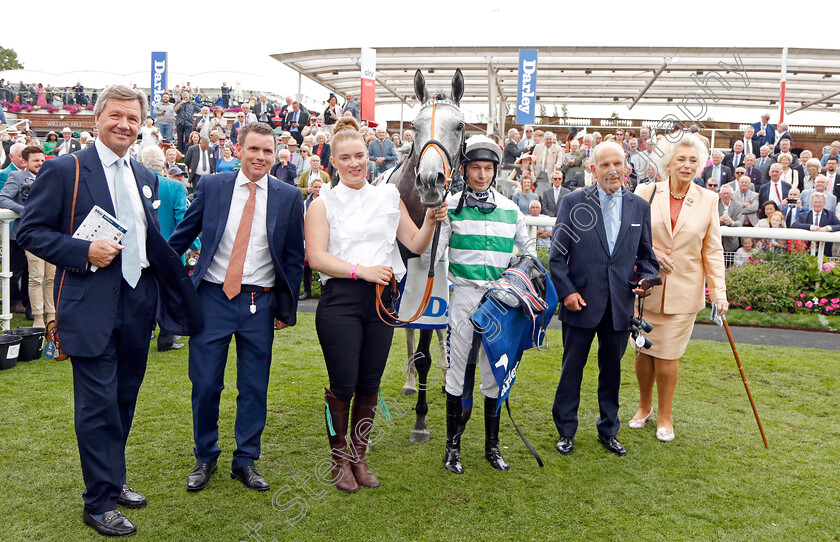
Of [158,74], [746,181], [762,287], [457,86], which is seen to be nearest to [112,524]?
[457,86]

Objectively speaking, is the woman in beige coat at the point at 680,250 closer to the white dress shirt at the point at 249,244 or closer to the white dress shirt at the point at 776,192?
the white dress shirt at the point at 249,244

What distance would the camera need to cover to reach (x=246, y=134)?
3.22 meters

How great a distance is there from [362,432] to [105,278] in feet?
4.94

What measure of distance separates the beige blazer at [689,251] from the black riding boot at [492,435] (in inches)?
50.3

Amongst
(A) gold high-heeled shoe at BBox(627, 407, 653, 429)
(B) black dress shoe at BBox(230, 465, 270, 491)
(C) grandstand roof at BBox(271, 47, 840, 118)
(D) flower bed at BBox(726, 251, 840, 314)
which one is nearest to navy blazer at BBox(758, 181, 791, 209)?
(D) flower bed at BBox(726, 251, 840, 314)

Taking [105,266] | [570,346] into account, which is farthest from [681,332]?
[105,266]

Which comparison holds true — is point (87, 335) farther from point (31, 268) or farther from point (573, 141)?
point (573, 141)

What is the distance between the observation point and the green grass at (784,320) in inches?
296

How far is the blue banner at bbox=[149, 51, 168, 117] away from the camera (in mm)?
17094

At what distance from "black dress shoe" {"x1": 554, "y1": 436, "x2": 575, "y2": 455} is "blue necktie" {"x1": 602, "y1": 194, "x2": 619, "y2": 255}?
1.21m

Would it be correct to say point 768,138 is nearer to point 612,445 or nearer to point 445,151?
point 612,445

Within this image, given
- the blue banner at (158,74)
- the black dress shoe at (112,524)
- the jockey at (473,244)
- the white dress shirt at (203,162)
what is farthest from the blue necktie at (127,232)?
the blue banner at (158,74)

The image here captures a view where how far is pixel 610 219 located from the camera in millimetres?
3797

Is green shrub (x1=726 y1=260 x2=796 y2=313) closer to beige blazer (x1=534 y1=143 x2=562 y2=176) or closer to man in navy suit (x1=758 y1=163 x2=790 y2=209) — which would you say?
man in navy suit (x1=758 y1=163 x2=790 y2=209)
